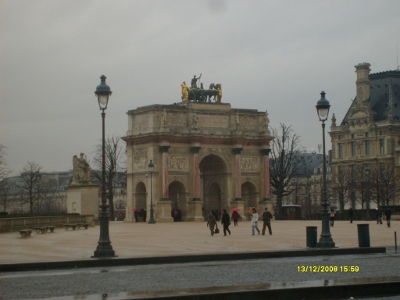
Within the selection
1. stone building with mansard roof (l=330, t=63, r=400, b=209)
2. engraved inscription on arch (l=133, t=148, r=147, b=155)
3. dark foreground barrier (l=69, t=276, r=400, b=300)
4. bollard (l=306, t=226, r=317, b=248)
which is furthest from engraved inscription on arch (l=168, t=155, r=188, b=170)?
dark foreground barrier (l=69, t=276, r=400, b=300)

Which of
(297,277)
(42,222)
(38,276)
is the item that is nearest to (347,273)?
(297,277)

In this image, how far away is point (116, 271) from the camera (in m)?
24.6

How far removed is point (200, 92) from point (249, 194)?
1223 cm

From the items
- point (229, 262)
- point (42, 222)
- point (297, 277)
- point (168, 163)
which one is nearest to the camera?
point (297, 277)

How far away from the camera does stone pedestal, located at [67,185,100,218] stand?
67.4m

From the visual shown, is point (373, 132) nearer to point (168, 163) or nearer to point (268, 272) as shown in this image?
point (168, 163)

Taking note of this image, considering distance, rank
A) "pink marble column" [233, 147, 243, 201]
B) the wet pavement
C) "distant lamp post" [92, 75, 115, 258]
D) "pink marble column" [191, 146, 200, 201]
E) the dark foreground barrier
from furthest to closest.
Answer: "pink marble column" [233, 147, 243, 201] < "pink marble column" [191, 146, 200, 201] < "distant lamp post" [92, 75, 115, 258] < the wet pavement < the dark foreground barrier

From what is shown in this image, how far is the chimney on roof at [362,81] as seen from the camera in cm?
13550

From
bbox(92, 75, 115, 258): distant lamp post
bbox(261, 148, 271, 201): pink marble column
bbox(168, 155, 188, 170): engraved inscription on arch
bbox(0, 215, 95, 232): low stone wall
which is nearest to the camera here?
bbox(92, 75, 115, 258): distant lamp post

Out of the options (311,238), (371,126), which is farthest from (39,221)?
(371,126)

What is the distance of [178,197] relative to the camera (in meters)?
88.4

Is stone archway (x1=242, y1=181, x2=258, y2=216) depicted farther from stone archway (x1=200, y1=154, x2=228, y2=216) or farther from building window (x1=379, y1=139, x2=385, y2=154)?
building window (x1=379, y1=139, x2=385, y2=154)

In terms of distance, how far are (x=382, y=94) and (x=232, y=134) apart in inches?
2164

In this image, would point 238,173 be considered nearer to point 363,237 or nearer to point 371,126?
point 371,126
